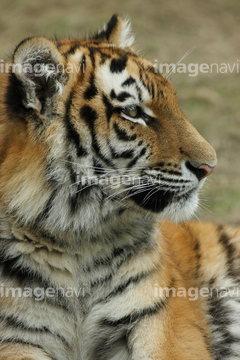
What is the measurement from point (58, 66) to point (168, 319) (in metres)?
1.30

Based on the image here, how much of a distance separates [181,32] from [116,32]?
241 inches

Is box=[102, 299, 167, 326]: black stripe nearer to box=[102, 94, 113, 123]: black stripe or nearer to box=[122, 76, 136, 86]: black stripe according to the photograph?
box=[102, 94, 113, 123]: black stripe

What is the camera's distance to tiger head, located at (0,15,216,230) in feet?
8.05

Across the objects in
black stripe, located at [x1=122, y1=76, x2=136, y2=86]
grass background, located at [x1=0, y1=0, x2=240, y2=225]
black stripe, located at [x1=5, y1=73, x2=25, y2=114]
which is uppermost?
grass background, located at [x1=0, y1=0, x2=240, y2=225]

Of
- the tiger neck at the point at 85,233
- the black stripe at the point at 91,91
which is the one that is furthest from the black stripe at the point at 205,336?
the black stripe at the point at 91,91

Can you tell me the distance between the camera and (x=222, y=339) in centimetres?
323

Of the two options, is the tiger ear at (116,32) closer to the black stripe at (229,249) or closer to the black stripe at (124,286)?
the black stripe at (124,286)

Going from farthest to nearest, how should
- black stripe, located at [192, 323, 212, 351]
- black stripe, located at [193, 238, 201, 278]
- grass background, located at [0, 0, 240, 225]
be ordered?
1. grass background, located at [0, 0, 240, 225]
2. black stripe, located at [193, 238, 201, 278]
3. black stripe, located at [192, 323, 212, 351]

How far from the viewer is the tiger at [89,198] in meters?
2.47

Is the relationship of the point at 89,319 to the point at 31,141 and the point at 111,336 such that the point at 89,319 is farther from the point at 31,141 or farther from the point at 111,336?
the point at 31,141

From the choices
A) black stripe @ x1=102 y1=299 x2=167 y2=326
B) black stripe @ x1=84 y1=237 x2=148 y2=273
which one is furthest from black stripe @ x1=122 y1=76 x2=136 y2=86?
black stripe @ x1=102 y1=299 x2=167 y2=326

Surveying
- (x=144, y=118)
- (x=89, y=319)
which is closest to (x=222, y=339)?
(x=89, y=319)

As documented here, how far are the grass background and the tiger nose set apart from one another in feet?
12.0

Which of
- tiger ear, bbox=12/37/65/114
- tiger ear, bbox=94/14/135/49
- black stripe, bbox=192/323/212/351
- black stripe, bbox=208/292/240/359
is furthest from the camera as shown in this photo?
black stripe, bbox=208/292/240/359
